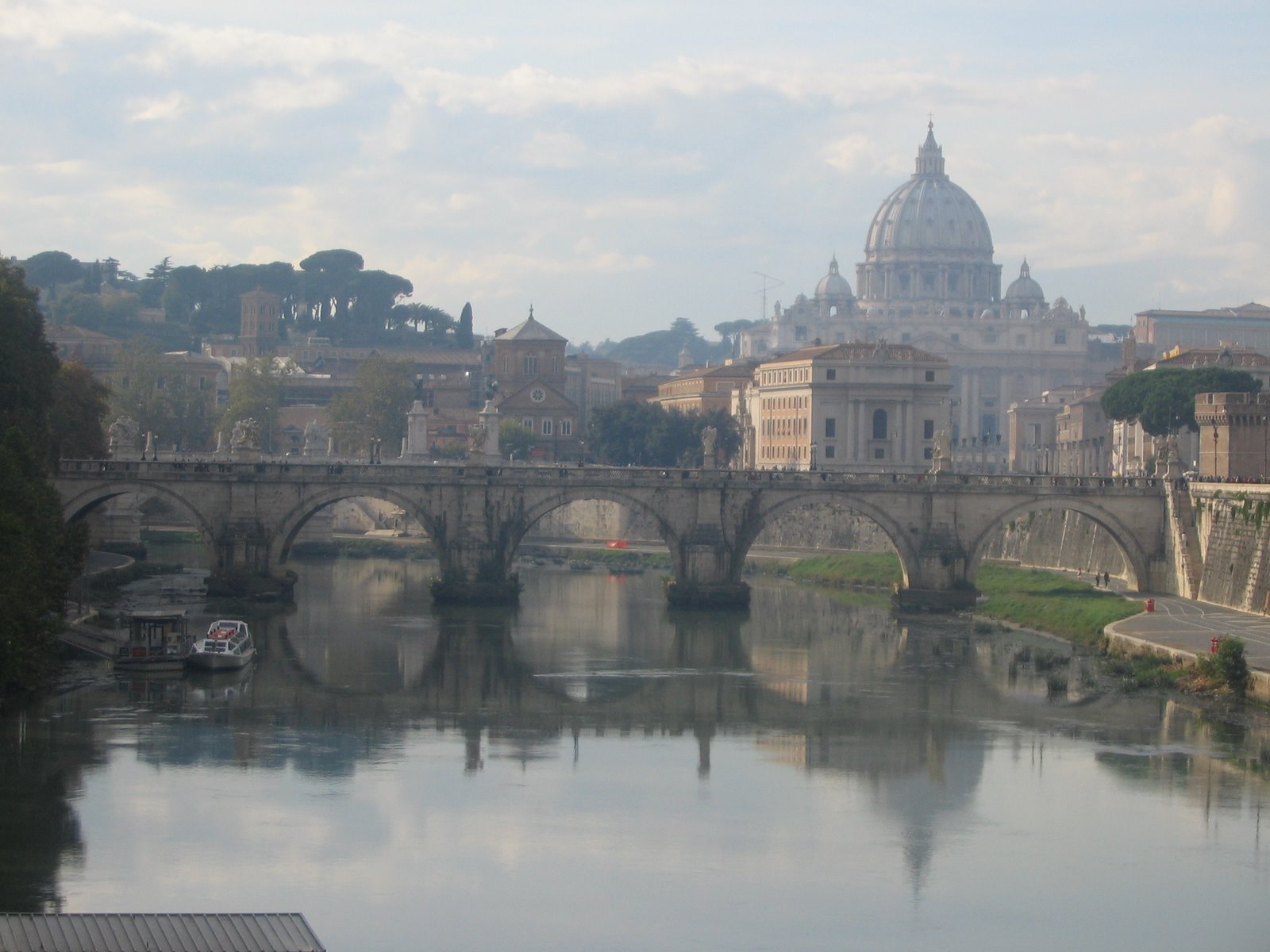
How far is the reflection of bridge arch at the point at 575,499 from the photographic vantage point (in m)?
61.1

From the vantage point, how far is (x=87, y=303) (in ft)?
500

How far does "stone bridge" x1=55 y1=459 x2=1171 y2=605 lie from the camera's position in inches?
2377

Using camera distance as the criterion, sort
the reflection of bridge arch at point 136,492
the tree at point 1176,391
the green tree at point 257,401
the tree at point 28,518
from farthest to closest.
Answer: the green tree at point 257,401, the tree at point 1176,391, the reflection of bridge arch at point 136,492, the tree at point 28,518

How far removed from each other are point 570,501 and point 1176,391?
3113cm

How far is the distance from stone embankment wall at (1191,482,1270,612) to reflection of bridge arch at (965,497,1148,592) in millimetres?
2372

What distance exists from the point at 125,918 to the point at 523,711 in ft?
71.5

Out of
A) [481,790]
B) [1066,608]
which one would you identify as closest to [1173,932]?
[481,790]

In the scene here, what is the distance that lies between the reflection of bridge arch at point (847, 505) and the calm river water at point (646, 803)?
1061 cm

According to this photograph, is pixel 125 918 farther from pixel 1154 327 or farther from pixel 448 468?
pixel 1154 327

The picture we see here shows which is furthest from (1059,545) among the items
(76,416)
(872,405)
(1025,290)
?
(1025,290)

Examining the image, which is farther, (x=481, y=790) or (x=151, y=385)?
(x=151, y=385)

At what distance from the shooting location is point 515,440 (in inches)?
4412

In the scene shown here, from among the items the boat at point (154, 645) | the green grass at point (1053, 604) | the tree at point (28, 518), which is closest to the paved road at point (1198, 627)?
the green grass at point (1053, 604)

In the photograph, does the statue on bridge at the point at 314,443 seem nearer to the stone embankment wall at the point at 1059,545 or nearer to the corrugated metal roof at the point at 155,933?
the stone embankment wall at the point at 1059,545
